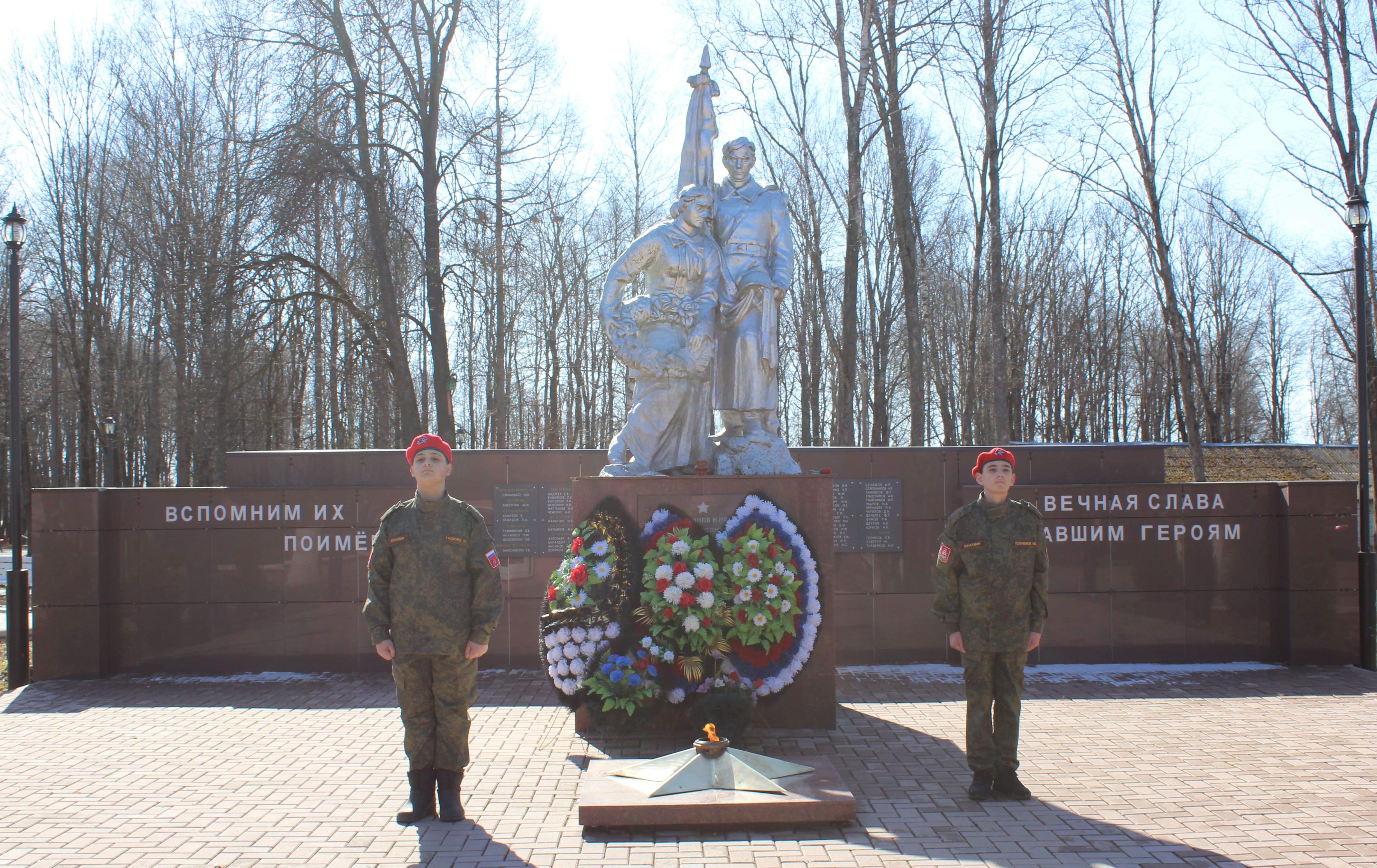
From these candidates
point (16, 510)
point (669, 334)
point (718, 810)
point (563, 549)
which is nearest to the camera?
point (718, 810)

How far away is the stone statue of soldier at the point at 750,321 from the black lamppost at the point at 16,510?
5971mm

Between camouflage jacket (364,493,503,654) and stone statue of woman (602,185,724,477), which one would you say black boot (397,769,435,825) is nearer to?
camouflage jacket (364,493,503,654)

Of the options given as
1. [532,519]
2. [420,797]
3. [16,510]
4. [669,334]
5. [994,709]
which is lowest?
[420,797]

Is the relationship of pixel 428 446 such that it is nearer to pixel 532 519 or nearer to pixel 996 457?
pixel 996 457

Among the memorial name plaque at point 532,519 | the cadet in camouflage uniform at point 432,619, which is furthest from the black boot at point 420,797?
the memorial name plaque at point 532,519

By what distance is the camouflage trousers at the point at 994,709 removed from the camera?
459 centimetres

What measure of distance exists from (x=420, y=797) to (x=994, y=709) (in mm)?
2792

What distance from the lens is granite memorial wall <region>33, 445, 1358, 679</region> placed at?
823cm

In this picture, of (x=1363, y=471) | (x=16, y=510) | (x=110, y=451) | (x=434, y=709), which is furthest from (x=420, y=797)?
(x=110, y=451)

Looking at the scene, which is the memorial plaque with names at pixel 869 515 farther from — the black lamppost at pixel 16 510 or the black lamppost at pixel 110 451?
the black lamppost at pixel 110 451

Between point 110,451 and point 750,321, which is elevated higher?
point 750,321

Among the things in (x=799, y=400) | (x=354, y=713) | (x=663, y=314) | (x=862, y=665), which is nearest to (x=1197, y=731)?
(x=862, y=665)

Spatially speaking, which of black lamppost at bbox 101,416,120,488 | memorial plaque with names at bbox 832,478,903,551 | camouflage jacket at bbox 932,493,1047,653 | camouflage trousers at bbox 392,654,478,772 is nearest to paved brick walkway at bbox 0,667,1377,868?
camouflage trousers at bbox 392,654,478,772

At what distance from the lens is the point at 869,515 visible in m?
8.52
